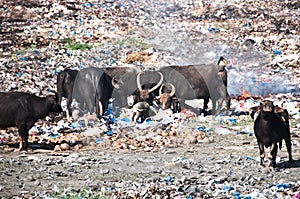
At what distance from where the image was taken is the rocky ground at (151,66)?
7798mm

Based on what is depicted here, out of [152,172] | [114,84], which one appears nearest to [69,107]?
[114,84]

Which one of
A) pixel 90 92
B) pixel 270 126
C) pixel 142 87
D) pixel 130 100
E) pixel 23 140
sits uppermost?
pixel 142 87

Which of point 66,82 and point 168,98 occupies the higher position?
A: point 66,82

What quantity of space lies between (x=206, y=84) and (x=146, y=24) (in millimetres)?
6987

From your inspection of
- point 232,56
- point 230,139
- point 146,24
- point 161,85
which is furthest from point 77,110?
point 146,24

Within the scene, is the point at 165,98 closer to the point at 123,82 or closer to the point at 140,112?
the point at 140,112

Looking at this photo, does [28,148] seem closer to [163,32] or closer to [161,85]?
[161,85]

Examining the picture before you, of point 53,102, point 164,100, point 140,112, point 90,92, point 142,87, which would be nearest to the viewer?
point 53,102

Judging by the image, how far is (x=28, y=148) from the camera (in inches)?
393

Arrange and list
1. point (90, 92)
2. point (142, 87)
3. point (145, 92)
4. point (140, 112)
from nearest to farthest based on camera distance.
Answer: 1. point (140, 112)
2. point (90, 92)
3. point (145, 92)
4. point (142, 87)

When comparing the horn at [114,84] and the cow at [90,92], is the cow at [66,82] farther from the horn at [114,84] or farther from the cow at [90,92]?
the horn at [114,84]

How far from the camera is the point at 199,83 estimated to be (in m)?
13.5

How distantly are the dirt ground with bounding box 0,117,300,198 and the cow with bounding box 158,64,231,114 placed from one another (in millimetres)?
2868

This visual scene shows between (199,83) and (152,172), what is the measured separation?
17.5 feet
